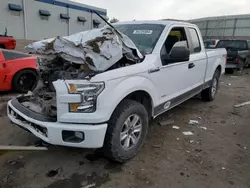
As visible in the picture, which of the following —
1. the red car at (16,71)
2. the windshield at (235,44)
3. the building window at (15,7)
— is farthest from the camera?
the building window at (15,7)

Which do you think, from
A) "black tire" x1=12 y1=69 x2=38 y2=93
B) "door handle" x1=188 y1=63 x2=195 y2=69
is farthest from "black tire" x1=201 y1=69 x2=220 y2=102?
"black tire" x1=12 y1=69 x2=38 y2=93

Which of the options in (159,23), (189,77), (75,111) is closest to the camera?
(75,111)

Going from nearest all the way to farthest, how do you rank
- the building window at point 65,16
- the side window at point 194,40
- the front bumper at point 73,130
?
the front bumper at point 73,130, the side window at point 194,40, the building window at point 65,16

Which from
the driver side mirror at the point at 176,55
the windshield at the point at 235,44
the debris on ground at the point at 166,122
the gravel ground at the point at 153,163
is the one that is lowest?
the gravel ground at the point at 153,163

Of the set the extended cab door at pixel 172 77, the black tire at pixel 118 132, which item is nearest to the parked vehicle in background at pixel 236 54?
the extended cab door at pixel 172 77

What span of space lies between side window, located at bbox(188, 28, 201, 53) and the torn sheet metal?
6.57 feet

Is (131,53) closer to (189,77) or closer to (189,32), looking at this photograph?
(189,77)

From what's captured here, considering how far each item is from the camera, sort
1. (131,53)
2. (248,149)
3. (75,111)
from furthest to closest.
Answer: (248,149), (131,53), (75,111)

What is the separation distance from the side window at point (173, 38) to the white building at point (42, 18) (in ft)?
65.4

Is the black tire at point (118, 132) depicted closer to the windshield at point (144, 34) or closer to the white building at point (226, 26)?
the windshield at point (144, 34)

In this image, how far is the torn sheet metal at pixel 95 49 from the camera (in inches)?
114

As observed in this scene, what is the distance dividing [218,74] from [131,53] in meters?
4.07

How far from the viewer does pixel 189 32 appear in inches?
190

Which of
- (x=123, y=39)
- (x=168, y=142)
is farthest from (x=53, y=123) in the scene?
(x=168, y=142)
